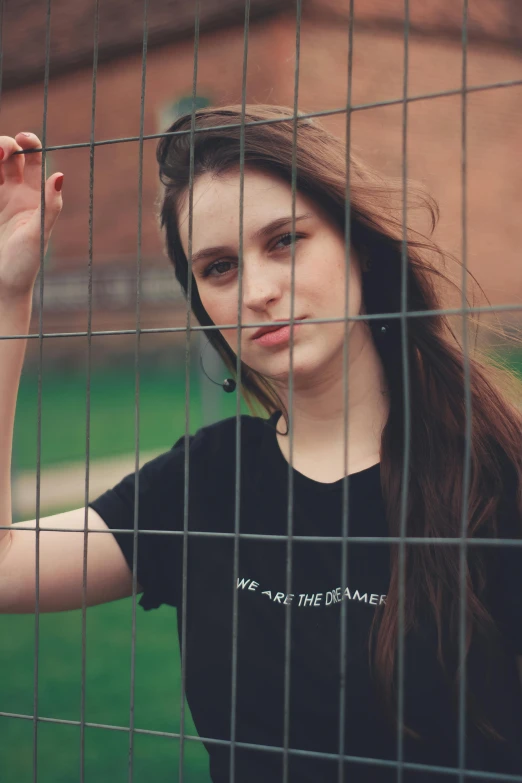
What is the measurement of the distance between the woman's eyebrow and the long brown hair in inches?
3.4

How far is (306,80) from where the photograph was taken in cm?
662

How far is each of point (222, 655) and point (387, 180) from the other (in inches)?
29.1

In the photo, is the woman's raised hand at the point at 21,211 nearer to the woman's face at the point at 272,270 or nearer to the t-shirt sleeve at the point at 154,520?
the woman's face at the point at 272,270

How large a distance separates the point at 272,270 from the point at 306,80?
19.9ft

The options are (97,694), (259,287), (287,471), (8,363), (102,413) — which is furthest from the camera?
(102,413)

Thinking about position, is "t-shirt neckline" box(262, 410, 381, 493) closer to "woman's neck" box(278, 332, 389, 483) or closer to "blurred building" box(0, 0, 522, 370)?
"woman's neck" box(278, 332, 389, 483)

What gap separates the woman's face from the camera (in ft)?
3.30

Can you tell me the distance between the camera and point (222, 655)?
1.26m

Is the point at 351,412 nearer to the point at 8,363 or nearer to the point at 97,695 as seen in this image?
the point at 8,363

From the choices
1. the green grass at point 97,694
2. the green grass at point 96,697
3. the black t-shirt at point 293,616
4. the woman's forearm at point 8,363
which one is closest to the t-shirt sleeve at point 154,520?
the black t-shirt at point 293,616

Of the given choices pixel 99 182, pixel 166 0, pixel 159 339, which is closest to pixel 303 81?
pixel 166 0

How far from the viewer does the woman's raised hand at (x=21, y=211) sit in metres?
1.08

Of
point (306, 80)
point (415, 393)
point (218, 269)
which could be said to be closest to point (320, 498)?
point (415, 393)

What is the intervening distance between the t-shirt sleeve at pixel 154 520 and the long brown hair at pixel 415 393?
0.37 metres
